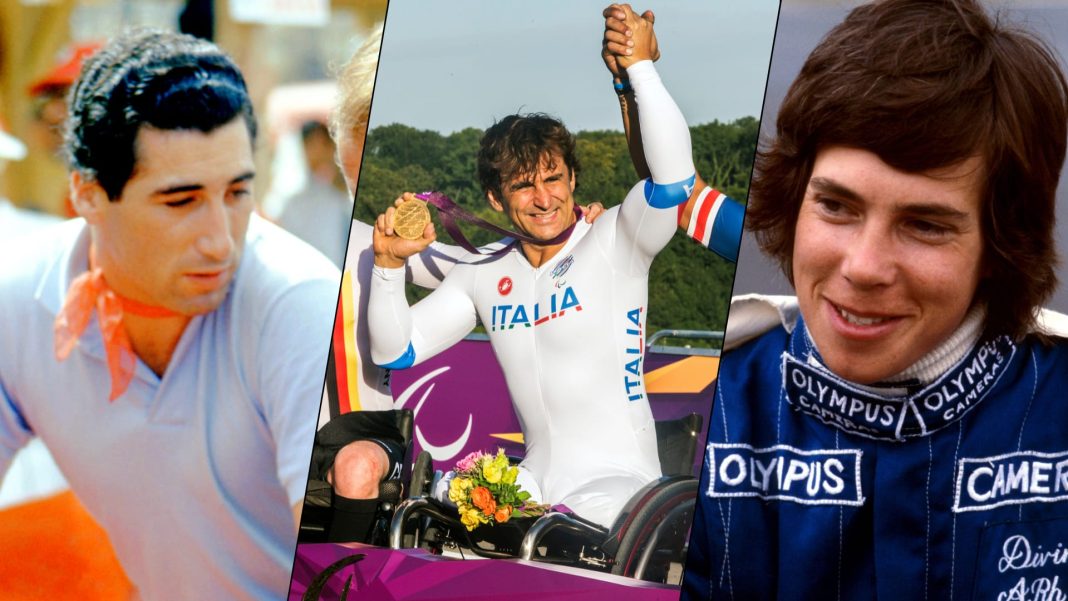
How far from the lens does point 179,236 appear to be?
304 centimetres

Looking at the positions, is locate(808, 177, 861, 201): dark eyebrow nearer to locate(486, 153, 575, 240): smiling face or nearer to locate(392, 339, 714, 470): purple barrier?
locate(486, 153, 575, 240): smiling face

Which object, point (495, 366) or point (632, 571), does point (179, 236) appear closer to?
point (495, 366)

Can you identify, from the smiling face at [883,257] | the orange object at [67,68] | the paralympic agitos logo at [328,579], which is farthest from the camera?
the orange object at [67,68]

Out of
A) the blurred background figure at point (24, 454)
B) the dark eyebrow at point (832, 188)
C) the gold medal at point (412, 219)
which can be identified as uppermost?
the dark eyebrow at point (832, 188)

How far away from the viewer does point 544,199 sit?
2.82 meters

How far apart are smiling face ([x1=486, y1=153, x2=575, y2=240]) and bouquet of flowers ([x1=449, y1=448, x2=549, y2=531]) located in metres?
0.62

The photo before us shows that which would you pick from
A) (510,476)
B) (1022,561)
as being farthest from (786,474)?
(510,476)

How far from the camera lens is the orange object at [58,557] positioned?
3.17 m

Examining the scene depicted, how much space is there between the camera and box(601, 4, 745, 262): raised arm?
2.72 m

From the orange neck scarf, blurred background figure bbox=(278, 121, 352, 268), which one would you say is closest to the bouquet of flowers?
blurred background figure bbox=(278, 121, 352, 268)

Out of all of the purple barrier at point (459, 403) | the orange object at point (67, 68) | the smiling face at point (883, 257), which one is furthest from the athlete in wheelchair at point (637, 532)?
the orange object at point (67, 68)

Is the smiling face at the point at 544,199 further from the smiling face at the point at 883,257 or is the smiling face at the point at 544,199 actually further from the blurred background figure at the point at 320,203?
the smiling face at the point at 883,257

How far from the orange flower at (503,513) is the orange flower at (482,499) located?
0.02 meters

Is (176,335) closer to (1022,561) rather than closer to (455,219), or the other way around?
(455,219)
